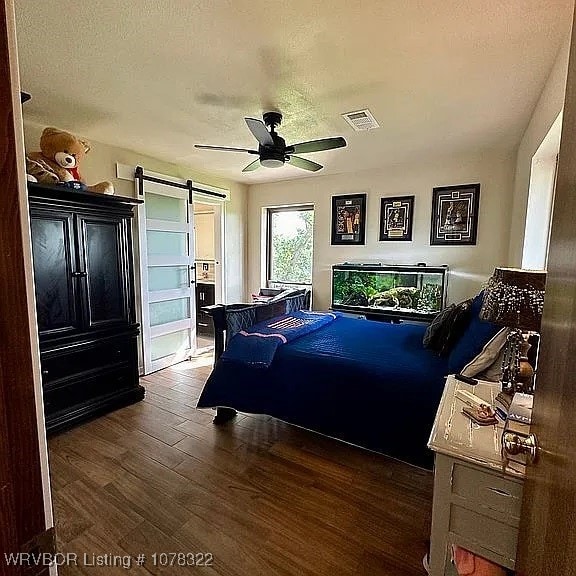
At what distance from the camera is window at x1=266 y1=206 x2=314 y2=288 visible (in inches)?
194

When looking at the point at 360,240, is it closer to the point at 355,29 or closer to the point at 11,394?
the point at 355,29

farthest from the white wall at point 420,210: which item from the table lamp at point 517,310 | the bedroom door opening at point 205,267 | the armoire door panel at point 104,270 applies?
the armoire door panel at point 104,270

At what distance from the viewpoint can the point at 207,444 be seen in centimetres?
238

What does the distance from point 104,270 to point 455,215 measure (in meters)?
3.64

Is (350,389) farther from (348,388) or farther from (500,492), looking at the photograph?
→ (500,492)

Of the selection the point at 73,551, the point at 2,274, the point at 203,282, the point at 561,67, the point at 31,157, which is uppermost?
the point at 561,67

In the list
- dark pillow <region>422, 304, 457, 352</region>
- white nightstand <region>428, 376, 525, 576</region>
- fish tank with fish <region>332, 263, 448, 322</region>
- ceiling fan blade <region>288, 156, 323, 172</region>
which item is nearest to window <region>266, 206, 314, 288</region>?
fish tank with fish <region>332, 263, 448, 322</region>

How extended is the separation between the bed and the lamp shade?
2.33ft

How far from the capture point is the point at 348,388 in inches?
84.8

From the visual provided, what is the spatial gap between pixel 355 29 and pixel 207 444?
2.64 metres

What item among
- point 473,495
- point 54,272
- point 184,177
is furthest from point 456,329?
point 184,177

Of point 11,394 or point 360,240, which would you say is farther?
point 360,240

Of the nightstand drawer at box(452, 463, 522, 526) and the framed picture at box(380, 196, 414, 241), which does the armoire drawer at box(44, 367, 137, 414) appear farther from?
the framed picture at box(380, 196, 414, 241)

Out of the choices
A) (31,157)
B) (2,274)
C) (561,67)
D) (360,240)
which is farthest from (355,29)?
(360,240)
